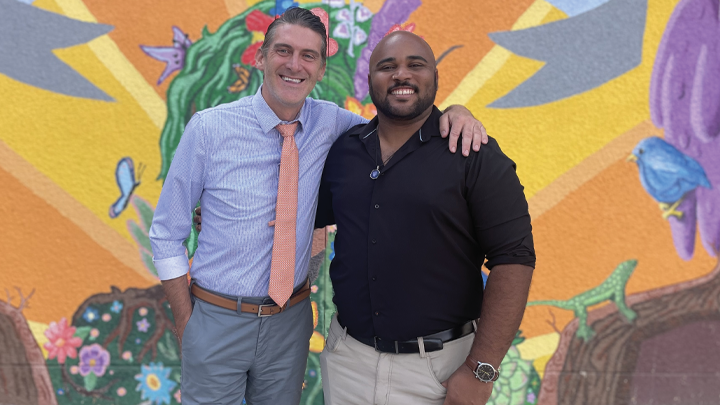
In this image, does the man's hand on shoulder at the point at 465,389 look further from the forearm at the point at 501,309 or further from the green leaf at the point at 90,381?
the green leaf at the point at 90,381

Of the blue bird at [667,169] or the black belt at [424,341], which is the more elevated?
the blue bird at [667,169]

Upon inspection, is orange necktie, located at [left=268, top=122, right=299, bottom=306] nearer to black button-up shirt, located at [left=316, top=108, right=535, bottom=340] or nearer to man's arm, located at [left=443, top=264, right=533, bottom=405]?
black button-up shirt, located at [left=316, top=108, right=535, bottom=340]

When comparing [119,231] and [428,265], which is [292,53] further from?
[119,231]

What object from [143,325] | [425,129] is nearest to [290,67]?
[425,129]

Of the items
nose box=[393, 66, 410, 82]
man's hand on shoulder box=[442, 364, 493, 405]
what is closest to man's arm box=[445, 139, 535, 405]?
man's hand on shoulder box=[442, 364, 493, 405]

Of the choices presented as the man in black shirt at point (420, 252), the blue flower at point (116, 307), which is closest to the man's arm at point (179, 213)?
the man in black shirt at point (420, 252)

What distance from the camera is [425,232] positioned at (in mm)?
1651

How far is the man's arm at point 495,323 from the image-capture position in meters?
1.59

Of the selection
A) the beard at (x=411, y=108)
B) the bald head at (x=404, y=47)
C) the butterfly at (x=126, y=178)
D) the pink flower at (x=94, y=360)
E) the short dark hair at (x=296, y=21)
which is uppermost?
the short dark hair at (x=296, y=21)

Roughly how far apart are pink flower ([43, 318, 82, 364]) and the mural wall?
0.01 meters

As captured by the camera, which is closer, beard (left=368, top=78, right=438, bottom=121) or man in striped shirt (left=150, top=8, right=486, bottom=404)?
beard (left=368, top=78, right=438, bottom=121)

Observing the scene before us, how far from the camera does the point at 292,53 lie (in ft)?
6.16

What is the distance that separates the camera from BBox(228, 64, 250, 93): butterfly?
288 centimetres

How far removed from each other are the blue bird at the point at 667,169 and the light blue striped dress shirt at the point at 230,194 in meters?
2.00
